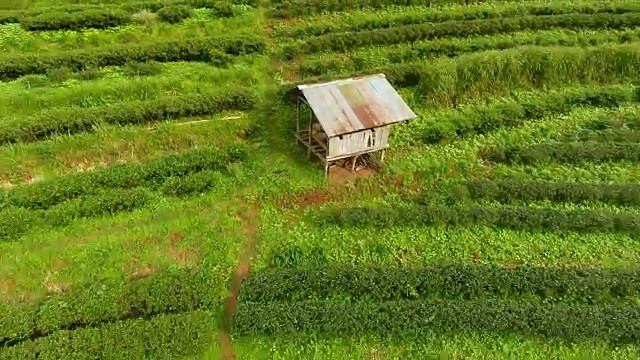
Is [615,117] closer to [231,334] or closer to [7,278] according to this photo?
[231,334]

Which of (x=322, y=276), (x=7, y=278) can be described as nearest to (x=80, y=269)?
(x=7, y=278)

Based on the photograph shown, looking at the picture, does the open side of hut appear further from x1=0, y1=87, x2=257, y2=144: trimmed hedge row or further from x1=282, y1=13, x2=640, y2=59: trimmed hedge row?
x1=282, y1=13, x2=640, y2=59: trimmed hedge row

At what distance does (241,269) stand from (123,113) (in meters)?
8.67

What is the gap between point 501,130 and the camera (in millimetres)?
21766

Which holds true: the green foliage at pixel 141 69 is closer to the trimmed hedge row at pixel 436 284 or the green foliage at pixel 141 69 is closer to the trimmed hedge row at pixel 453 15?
the trimmed hedge row at pixel 453 15

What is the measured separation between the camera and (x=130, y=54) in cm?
2439

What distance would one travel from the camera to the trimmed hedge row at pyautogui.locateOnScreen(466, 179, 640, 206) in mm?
18547

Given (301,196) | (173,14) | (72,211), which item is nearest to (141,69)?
(173,14)

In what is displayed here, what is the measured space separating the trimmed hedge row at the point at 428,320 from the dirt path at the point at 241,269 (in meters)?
0.46

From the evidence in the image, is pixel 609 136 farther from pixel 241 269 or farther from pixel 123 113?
pixel 123 113

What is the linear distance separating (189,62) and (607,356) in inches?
777

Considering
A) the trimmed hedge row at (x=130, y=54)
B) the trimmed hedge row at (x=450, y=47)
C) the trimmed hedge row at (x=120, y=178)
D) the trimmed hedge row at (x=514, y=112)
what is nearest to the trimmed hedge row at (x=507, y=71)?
the trimmed hedge row at (x=450, y=47)

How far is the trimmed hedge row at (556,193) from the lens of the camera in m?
18.5

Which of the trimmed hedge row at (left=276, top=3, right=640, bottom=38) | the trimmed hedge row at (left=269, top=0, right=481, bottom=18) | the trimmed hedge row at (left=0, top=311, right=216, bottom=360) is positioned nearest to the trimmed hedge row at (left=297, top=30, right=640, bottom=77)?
the trimmed hedge row at (left=276, top=3, right=640, bottom=38)
